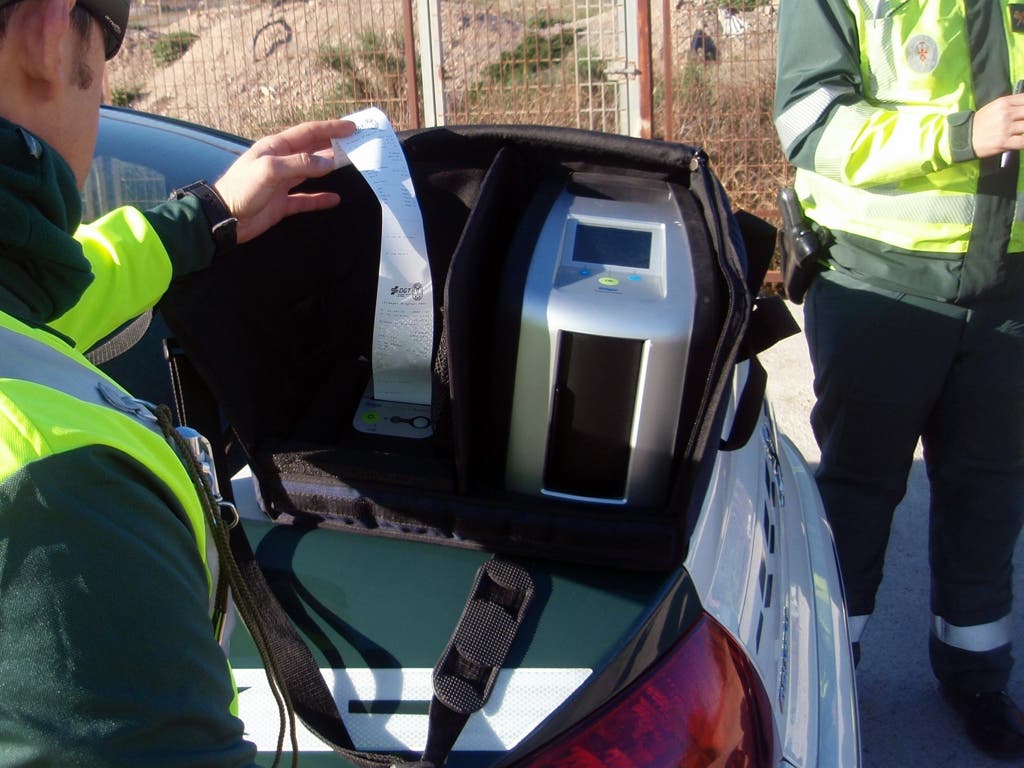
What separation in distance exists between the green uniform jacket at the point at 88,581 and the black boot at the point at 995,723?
2124 mm

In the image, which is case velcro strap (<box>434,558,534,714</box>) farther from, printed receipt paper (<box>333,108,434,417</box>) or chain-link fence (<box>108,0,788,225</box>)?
chain-link fence (<box>108,0,788,225</box>)

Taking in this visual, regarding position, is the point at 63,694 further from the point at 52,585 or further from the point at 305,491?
the point at 305,491

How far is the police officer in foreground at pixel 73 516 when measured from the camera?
67 centimetres

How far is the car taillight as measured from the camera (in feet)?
3.61

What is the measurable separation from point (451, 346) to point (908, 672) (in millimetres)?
1990

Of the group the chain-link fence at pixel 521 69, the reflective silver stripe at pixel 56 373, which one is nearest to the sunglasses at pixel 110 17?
the reflective silver stripe at pixel 56 373

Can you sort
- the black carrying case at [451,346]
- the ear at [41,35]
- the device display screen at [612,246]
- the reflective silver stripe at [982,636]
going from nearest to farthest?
the ear at [41,35] → the black carrying case at [451,346] → the device display screen at [612,246] → the reflective silver stripe at [982,636]

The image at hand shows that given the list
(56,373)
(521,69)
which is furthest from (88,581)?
(521,69)

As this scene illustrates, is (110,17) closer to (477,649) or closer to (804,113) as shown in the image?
(477,649)

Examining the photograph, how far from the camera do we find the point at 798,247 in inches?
84.7

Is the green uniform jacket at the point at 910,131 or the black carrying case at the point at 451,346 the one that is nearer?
the black carrying case at the point at 451,346

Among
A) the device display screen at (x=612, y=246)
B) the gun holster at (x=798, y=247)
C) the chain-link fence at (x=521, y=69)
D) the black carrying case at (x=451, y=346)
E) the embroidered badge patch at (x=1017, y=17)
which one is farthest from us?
the chain-link fence at (x=521, y=69)

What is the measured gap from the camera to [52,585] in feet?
2.19

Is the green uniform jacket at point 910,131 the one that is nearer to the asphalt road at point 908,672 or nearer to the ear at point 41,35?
the asphalt road at point 908,672
